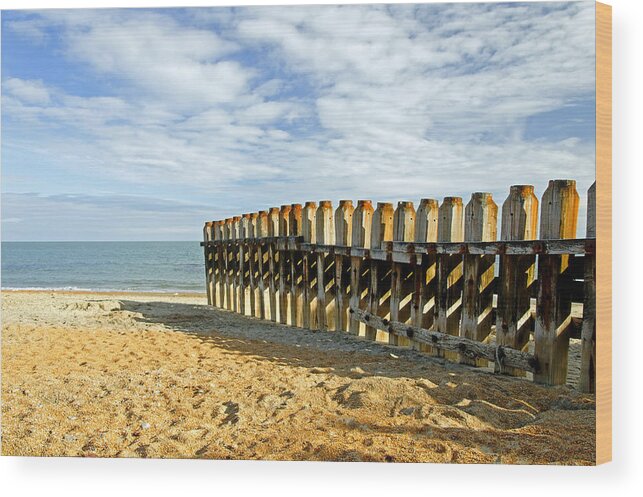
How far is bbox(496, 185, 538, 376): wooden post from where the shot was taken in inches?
178

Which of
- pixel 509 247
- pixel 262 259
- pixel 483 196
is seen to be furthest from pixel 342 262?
pixel 509 247

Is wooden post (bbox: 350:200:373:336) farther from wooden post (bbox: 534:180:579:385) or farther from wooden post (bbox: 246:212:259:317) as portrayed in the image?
wooden post (bbox: 246:212:259:317)

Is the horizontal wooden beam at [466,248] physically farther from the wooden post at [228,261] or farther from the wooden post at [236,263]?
the wooden post at [228,261]

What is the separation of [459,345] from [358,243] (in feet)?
7.03

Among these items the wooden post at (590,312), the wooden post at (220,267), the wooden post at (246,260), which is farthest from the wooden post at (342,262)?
the wooden post at (220,267)

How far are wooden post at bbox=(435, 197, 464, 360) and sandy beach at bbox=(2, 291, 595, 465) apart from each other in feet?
1.38

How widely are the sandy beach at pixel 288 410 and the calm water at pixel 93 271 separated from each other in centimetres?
1439

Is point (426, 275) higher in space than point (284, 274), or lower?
higher

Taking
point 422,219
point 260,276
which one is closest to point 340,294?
point 422,219

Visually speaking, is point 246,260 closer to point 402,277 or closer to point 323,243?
point 323,243

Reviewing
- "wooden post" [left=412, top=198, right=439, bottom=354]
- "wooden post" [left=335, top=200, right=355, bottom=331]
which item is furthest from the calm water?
"wooden post" [left=412, top=198, right=439, bottom=354]

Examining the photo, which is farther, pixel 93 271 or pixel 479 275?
pixel 93 271

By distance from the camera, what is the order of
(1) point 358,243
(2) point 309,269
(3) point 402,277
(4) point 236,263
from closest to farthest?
1. (3) point 402,277
2. (1) point 358,243
3. (2) point 309,269
4. (4) point 236,263

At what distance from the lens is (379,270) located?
6.46m
